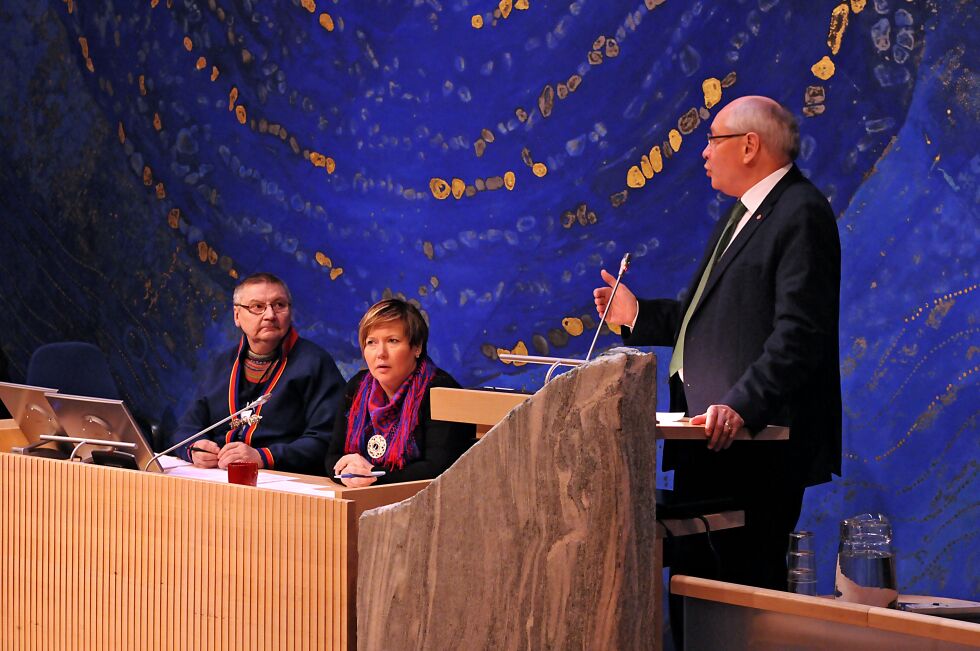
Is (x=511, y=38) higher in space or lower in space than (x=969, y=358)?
higher

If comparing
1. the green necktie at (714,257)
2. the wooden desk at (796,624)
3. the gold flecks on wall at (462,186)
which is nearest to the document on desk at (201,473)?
the green necktie at (714,257)

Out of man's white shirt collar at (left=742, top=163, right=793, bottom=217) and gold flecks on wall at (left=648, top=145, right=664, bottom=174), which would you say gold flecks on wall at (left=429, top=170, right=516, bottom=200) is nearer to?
gold flecks on wall at (left=648, top=145, right=664, bottom=174)

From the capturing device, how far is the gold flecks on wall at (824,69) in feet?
11.5

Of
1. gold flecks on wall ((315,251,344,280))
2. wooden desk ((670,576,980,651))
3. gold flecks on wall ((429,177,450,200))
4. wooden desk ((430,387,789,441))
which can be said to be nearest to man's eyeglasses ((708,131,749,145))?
wooden desk ((430,387,789,441))

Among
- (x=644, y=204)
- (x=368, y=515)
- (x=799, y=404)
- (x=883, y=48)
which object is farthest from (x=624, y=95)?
(x=368, y=515)

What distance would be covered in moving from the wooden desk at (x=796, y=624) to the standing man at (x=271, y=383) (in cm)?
194

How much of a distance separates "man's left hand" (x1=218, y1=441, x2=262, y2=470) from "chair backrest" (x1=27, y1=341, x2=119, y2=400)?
137 centimetres

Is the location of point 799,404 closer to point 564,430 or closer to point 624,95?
point 564,430

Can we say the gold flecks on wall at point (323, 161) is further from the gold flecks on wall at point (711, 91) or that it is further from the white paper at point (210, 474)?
the white paper at point (210, 474)

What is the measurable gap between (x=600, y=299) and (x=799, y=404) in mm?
532

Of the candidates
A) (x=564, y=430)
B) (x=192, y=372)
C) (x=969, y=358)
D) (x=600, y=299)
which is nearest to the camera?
(x=564, y=430)

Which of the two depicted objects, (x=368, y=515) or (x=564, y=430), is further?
(x=368, y=515)

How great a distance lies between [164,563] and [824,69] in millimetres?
2377

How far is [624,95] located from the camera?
158 inches
